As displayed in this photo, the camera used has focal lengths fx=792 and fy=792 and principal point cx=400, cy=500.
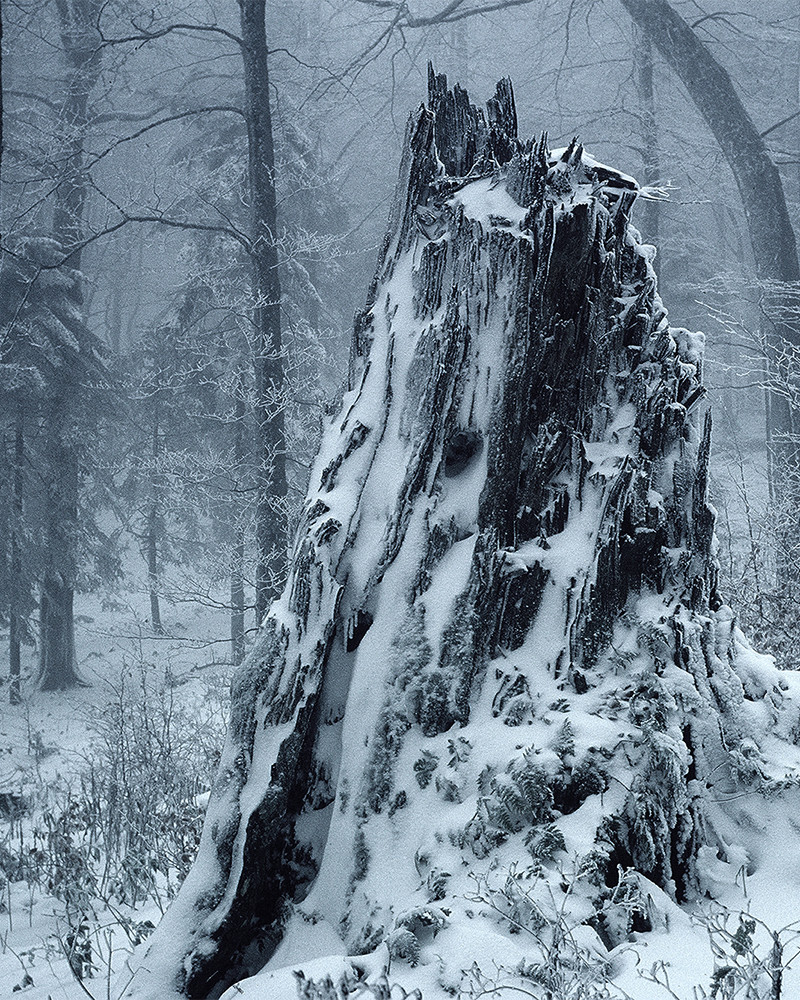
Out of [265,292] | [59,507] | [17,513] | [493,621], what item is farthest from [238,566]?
[493,621]

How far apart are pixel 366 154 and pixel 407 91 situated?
240 cm

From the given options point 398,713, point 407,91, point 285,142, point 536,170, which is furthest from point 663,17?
point 407,91

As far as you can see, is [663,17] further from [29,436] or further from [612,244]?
[29,436]

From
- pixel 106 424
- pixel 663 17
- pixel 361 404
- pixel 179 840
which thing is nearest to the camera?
pixel 361 404

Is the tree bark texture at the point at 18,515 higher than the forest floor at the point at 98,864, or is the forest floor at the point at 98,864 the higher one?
the tree bark texture at the point at 18,515

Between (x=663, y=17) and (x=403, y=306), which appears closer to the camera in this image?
(x=403, y=306)

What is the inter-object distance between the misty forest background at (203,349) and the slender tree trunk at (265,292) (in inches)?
1.5

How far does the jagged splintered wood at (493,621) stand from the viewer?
2.83m

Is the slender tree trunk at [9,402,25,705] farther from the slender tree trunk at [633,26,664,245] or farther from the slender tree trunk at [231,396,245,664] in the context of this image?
the slender tree trunk at [633,26,664,245]

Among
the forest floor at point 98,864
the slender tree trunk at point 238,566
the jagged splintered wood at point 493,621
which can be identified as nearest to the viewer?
the jagged splintered wood at point 493,621

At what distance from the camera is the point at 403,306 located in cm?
372

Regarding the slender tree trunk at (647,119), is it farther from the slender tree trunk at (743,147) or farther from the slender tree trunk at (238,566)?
the slender tree trunk at (238,566)

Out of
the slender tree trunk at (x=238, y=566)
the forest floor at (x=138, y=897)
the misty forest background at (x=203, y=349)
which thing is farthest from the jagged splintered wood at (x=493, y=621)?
the slender tree trunk at (x=238, y=566)

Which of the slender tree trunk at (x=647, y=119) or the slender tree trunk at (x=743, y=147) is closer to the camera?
the slender tree trunk at (x=743, y=147)
